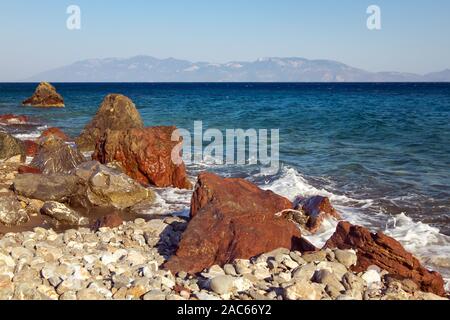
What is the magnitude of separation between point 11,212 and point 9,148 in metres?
7.16

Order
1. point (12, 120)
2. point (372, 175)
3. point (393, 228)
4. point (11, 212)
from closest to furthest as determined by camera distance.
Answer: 1. point (11, 212)
2. point (393, 228)
3. point (372, 175)
4. point (12, 120)

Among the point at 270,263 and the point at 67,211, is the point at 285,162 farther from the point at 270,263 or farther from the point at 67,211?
the point at 270,263

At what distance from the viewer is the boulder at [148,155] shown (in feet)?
47.3

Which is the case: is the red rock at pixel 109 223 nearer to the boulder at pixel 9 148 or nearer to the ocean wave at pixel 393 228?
the ocean wave at pixel 393 228

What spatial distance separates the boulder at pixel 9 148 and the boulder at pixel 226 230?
10.1 meters

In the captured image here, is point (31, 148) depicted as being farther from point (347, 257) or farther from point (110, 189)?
point (347, 257)

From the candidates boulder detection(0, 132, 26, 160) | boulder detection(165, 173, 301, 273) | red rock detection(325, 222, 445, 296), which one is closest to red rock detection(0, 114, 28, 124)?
boulder detection(0, 132, 26, 160)

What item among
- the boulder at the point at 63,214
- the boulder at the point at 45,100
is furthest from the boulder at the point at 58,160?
the boulder at the point at 45,100

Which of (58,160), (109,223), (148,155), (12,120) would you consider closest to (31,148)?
(58,160)

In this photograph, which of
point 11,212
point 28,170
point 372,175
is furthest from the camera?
point 372,175

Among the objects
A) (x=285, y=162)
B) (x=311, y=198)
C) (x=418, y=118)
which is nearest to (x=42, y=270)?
(x=311, y=198)

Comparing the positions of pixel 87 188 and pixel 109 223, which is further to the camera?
pixel 87 188

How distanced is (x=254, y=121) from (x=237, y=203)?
2831 cm

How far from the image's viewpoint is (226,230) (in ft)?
26.0
